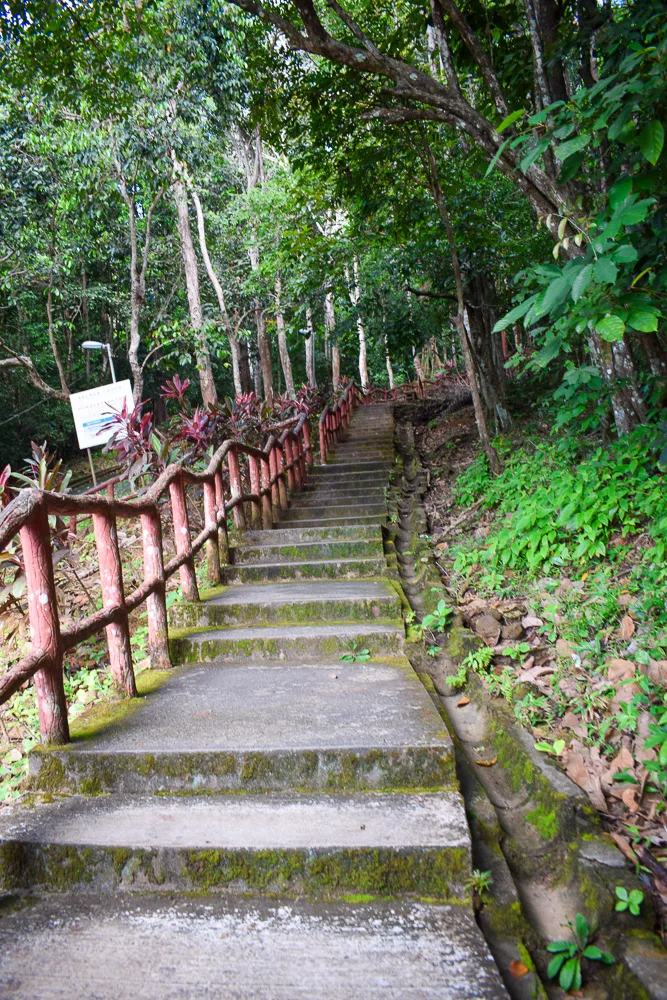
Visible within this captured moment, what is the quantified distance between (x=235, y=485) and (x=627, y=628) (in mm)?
3611

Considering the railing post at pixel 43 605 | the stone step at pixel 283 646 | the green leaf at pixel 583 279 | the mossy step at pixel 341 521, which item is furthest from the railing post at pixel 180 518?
the green leaf at pixel 583 279

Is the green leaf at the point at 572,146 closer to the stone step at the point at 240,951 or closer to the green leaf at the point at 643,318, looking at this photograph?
the green leaf at the point at 643,318

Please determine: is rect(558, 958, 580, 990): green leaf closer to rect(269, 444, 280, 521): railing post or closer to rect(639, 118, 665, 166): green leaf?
rect(639, 118, 665, 166): green leaf

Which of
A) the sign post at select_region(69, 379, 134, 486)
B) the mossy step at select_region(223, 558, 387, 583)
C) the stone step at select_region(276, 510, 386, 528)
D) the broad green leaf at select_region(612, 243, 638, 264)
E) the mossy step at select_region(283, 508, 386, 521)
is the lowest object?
the mossy step at select_region(223, 558, 387, 583)

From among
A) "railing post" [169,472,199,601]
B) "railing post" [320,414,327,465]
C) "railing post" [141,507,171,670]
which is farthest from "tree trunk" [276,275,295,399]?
"railing post" [141,507,171,670]

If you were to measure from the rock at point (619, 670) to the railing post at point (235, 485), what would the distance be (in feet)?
11.8

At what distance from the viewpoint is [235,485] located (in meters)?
5.55

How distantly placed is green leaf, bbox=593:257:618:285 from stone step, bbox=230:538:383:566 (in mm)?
3646

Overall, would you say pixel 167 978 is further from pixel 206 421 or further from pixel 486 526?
pixel 206 421

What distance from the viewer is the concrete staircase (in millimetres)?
1671

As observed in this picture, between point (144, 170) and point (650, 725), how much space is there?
1161 cm

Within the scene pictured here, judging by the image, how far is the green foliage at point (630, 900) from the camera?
1.76m

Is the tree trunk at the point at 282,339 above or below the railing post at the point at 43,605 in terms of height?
above

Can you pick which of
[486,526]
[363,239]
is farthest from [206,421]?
[486,526]
